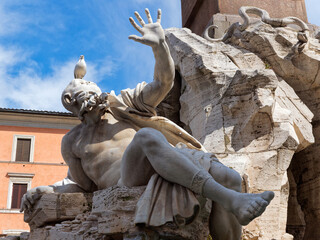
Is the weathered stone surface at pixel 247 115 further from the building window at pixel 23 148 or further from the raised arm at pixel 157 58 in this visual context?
the building window at pixel 23 148

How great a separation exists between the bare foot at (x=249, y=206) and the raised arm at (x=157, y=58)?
Answer: 56.7 inches

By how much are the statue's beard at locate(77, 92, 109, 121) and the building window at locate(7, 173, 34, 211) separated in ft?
57.3

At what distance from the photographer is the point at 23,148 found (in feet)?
72.8

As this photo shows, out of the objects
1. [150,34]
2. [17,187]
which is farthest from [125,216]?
[17,187]

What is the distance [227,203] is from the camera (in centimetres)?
286

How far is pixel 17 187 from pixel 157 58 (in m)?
18.8

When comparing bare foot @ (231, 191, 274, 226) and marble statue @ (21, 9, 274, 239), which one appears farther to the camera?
marble statue @ (21, 9, 274, 239)

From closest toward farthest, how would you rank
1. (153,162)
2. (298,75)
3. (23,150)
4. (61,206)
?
(153,162) → (61,206) → (298,75) → (23,150)

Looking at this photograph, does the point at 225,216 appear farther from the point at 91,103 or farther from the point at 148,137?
the point at 91,103

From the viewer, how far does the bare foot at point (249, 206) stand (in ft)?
8.88

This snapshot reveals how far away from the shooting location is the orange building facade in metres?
21.6

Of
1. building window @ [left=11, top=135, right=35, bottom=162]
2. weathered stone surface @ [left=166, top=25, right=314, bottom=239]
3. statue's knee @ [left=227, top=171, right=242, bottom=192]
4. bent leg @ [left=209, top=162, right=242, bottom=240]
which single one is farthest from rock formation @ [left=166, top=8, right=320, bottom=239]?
building window @ [left=11, top=135, right=35, bottom=162]

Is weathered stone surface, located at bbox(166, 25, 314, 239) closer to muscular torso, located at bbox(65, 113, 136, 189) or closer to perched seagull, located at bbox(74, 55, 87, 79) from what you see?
muscular torso, located at bbox(65, 113, 136, 189)

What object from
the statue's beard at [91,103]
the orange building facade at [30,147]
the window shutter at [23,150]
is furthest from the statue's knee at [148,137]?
the window shutter at [23,150]
